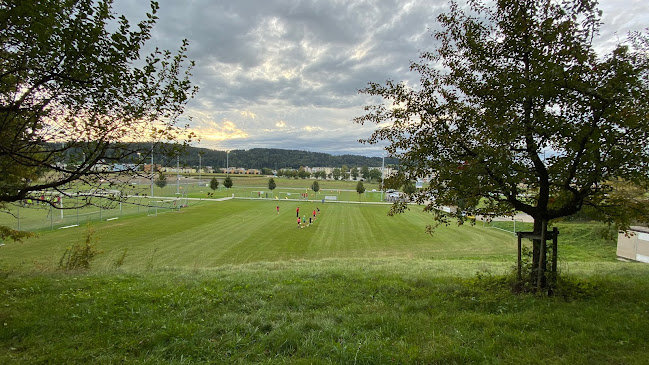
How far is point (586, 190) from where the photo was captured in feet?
19.2

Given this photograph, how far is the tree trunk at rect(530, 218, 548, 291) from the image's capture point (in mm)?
6352

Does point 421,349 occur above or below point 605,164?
below

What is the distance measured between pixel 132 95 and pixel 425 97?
18.6 feet

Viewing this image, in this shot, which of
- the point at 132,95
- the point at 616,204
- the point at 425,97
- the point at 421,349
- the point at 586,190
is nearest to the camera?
the point at 421,349

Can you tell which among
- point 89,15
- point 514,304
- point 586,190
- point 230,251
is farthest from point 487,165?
point 230,251

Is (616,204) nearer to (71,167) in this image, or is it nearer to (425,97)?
(425,97)

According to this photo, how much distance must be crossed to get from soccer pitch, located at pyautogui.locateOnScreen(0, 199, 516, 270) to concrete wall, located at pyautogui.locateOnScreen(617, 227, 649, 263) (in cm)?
599

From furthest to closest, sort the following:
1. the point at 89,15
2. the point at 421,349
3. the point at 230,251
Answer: the point at 230,251, the point at 89,15, the point at 421,349

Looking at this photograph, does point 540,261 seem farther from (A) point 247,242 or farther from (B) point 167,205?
(B) point 167,205

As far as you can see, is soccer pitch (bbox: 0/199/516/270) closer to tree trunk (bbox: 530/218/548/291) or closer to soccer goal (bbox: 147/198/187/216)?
soccer goal (bbox: 147/198/187/216)

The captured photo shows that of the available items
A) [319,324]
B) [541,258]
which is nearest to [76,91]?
[319,324]

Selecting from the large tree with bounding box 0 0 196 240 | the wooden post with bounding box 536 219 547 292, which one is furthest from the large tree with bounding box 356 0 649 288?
the large tree with bounding box 0 0 196 240

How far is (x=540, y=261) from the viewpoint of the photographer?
6367mm

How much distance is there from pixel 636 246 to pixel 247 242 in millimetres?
24792
